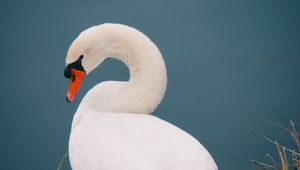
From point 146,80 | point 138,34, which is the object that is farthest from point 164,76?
point 138,34

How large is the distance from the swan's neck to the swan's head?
4 centimetres

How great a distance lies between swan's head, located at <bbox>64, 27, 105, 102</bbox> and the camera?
6.11 feet

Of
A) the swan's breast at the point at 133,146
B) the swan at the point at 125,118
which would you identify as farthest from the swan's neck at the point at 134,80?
the swan's breast at the point at 133,146

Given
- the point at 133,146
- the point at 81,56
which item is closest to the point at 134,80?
the point at 81,56

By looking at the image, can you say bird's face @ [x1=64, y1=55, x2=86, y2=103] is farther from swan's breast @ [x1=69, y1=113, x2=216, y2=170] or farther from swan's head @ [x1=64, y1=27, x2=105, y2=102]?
swan's breast @ [x1=69, y1=113, x2=216, y2=170]

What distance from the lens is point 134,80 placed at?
6.51 ft

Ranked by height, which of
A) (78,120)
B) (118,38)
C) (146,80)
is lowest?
(78,120)

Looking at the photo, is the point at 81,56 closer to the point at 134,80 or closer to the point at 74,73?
the point at 74,73

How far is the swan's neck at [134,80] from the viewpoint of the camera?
1.95 m

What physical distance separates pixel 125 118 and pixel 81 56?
0.35 meters

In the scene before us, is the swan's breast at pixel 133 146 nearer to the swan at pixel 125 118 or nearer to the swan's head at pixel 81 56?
the swan at pixel 125 118

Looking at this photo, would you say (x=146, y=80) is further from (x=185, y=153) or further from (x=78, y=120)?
(x=185, y=153)

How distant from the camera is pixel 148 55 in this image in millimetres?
1963

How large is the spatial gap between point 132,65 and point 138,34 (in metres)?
0.14
